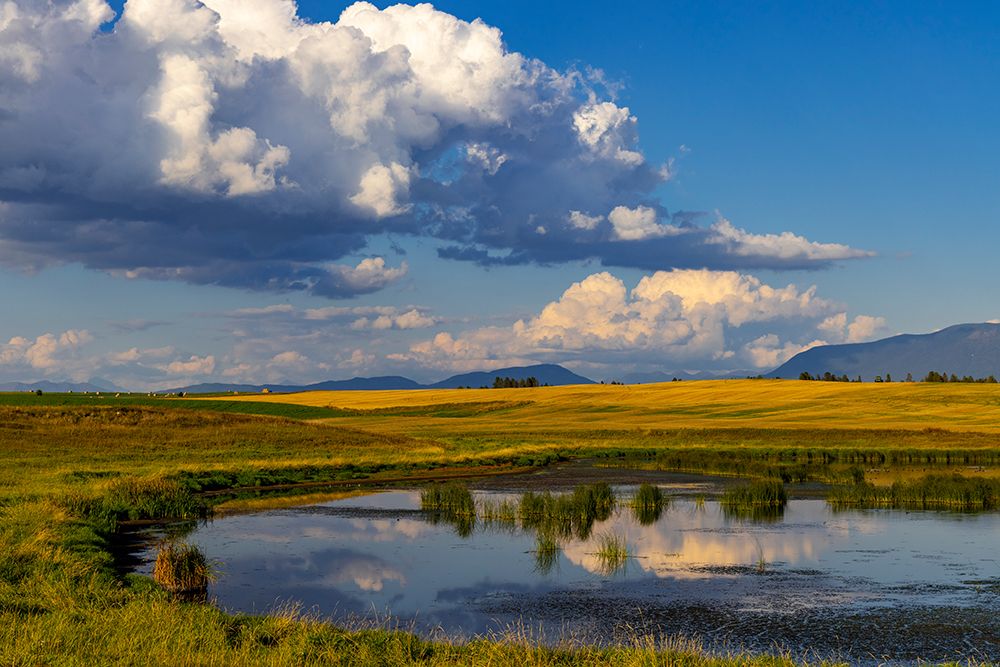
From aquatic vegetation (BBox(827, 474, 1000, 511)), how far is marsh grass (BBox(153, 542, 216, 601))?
25046mm

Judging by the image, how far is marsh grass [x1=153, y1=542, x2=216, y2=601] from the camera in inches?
839

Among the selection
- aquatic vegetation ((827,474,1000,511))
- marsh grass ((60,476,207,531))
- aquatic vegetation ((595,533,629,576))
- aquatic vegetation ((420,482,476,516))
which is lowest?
aquatic vegetation ((827,474,1000,511))

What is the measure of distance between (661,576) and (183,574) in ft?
36.5

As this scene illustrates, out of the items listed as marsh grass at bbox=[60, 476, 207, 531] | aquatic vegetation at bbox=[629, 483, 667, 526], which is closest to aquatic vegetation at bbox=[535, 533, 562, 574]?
aquatic vegetation at bbox=[629, 483, 667, 526]

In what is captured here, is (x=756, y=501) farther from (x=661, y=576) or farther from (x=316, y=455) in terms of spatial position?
(x=316, y=455)

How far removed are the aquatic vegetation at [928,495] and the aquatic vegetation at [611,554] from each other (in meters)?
13.5

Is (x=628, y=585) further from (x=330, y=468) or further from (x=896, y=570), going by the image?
(x=330, y=468)

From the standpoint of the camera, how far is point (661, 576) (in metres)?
23.5

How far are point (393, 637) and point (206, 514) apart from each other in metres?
20.7

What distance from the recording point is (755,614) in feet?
63.6

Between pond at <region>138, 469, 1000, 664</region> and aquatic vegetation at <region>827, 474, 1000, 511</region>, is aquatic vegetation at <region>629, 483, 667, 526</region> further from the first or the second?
aquatic vegetation at <region>827, 474, 1000, 511</region>

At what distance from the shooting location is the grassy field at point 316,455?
47.1 ft

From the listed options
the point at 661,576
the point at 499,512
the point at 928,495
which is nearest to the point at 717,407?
the point at 928,495

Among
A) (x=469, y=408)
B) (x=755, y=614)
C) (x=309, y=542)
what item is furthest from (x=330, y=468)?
(x=469, y=408)
